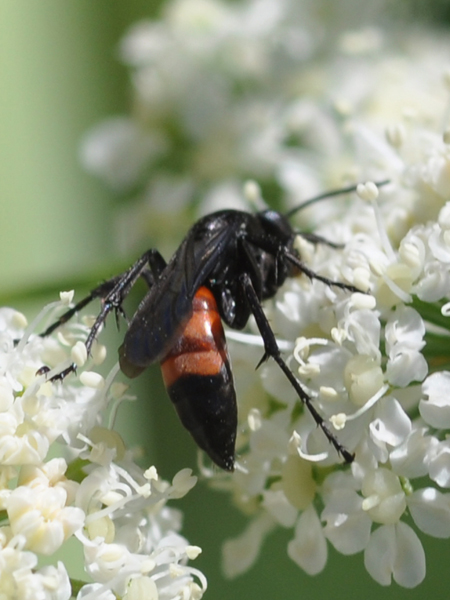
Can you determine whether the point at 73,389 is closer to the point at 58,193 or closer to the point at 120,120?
the point at 120,120

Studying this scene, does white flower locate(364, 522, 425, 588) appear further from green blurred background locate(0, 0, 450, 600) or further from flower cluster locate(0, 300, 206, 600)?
green blurred background locate(0, 0, 450, 600)

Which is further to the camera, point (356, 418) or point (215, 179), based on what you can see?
point (215, 179)

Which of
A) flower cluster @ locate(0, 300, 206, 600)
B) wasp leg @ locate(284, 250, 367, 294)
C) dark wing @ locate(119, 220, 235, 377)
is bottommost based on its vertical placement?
flower cluster @ locate(0, 300, 206, 600)

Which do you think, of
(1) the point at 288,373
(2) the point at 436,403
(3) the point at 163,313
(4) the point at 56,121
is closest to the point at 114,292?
(3) the point at 163,313

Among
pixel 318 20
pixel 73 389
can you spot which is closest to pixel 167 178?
pixel 318 20

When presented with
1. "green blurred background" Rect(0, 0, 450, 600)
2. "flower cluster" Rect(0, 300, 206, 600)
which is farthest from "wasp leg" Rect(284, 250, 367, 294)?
"green blurred background" Rect(0, 0, 450, 600)
